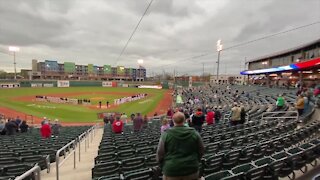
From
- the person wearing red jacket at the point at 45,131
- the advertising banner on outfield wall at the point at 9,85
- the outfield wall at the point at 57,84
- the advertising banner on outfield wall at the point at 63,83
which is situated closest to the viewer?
the person wearing red jacket at the point at 45,131

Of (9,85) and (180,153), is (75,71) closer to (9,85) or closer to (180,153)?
(9,85)

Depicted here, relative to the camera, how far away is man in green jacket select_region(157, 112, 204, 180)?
3.24 m

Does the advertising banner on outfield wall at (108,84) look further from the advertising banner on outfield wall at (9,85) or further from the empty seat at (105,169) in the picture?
the empty seat at (105,169)

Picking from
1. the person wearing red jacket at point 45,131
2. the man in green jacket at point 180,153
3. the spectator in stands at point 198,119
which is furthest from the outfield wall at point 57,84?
the man in green jacket at point 180,153

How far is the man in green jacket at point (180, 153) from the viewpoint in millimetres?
3244

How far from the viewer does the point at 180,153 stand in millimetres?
3248

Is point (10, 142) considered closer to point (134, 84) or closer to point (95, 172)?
point (95, 172)

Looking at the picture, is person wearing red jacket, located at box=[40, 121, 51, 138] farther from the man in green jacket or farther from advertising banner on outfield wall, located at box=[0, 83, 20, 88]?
advertising banner on outfield wall, located at box=[0, 83, 20, 88]

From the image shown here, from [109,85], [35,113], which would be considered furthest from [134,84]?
[35,113]

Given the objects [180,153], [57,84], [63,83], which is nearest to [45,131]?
[180,153]

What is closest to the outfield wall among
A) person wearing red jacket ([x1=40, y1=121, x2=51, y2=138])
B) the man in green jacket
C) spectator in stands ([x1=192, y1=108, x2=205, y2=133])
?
person wearing red jacket ([x1=40, y1=121, x2=51, y2=138])

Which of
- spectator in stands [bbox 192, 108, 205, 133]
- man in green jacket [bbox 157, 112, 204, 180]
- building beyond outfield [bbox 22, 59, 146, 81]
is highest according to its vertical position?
building beyond outfield [bbox 22, 59, 146, 81]

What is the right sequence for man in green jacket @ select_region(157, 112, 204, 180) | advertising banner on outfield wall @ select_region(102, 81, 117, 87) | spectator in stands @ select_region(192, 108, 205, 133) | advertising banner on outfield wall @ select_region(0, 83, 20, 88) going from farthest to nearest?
advertising banner on outfield wall @ select_region(102, 81, 117, 87) < advertising banner on outfield wall @ select_region(0, 83, 20, 88) < spectator in stands @ select_region(192, 108, 205, 133) < man in green jacket @ select_region(157, 112, 204, 180)

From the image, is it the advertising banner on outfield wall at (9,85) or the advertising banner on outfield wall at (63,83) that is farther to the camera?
the advertising banner on outfield wall at (63,83)
